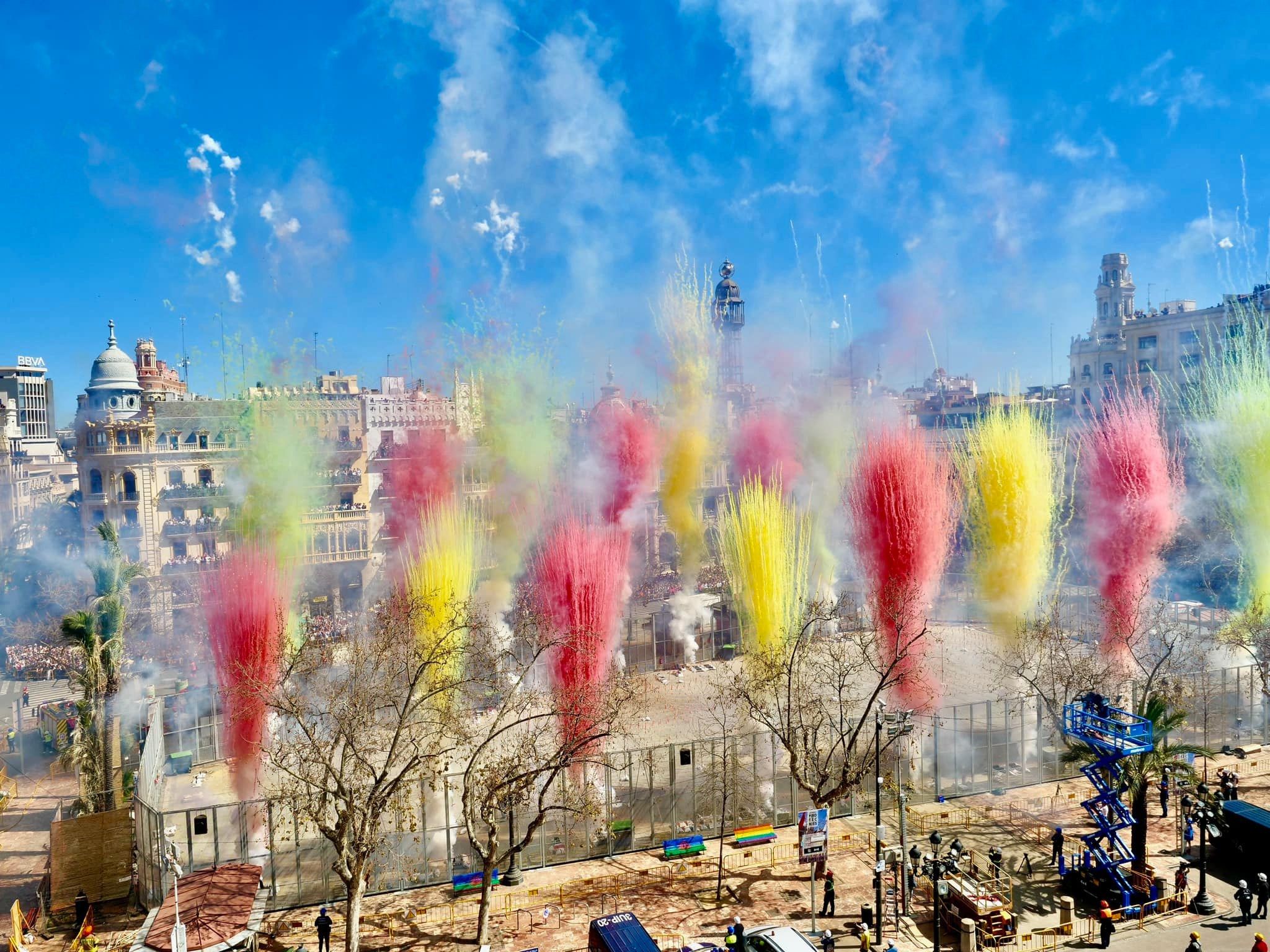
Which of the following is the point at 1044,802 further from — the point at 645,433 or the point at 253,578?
the point at 645,433

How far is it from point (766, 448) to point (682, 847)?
32.7 metres

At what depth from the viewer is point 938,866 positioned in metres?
17.6

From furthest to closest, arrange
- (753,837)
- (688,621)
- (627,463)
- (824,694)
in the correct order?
(627,463) < (688,621) < (824,694) < (753,837)

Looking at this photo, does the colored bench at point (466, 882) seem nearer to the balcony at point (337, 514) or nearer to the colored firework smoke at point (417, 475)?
the colored firework smoke at point (417, 475)

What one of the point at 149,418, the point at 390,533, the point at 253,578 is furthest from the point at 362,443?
the point at 253,578

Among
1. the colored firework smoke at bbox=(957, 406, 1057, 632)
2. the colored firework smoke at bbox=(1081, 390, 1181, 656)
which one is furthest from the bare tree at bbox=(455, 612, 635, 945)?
the colored firework smoke at bbox=(1081, 390, 1181, 656)

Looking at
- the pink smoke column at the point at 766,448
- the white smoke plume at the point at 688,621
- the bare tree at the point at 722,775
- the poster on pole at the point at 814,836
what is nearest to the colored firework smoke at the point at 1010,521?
the white smoke plume at the point at 688,621

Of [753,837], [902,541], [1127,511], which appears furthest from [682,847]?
[1127,511]

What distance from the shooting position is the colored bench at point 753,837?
77.4 ft

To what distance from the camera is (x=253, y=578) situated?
2845 centimetres

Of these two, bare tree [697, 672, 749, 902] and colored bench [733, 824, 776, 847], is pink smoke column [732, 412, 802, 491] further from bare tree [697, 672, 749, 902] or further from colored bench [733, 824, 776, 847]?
colored bench [733, 824, 776, 847]

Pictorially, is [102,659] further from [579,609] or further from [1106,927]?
[1106,927]

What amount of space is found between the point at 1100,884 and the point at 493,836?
46.4 ft

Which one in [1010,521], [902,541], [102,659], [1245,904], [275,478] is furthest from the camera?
[275,478]
